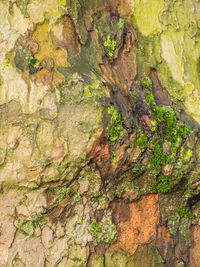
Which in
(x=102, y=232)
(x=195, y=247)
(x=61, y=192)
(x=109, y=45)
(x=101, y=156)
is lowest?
(x=195, y=247)

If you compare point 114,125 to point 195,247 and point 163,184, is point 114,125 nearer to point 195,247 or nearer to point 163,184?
point 163,184

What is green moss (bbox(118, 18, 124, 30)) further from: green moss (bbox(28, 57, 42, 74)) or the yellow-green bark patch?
green moss (bbox(28, 57, 42, 74))

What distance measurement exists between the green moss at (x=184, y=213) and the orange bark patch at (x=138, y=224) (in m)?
0.23

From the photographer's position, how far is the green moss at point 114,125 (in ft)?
6.41

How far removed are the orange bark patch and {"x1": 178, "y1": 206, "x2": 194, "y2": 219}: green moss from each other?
226mm

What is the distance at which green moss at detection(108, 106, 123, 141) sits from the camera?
1953 millimetres

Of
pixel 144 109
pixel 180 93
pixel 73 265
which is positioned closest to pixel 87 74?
pixel 144 109

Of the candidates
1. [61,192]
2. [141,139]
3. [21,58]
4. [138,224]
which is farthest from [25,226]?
[21,58]

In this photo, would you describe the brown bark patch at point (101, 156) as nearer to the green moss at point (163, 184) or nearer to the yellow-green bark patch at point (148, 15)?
the green moss at point (163, 184)

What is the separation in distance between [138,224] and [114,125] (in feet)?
2.65

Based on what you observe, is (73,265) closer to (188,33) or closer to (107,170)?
(107,170)

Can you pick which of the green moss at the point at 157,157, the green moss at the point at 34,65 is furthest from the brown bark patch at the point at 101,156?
the green moss at the point at 34,65

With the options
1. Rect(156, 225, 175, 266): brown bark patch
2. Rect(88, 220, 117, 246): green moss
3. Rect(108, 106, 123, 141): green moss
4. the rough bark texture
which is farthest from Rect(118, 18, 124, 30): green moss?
Rect(156, 225, 175, 266): brown bark patch

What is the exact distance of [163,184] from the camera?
226 centimetres
